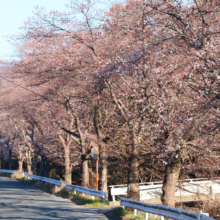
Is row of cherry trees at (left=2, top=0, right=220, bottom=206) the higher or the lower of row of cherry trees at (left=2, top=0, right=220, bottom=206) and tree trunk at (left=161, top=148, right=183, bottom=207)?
the higher

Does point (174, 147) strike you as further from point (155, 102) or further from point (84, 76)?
point (84, 76)

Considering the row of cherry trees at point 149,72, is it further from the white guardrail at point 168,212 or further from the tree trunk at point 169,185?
the white guardrail at point 168,212

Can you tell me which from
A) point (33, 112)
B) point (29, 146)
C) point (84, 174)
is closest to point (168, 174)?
point (84, 174)

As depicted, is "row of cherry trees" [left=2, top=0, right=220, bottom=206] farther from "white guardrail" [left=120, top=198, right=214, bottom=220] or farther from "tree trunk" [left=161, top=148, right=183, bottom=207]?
"white guardrail" [left=120, top=198, right=214, bottom=220]

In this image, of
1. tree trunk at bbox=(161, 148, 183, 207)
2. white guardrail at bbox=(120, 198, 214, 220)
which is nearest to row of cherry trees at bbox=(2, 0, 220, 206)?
tree trunk at bbox=(161, 148, 183, 207)

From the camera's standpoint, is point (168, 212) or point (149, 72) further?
point (149, 72)

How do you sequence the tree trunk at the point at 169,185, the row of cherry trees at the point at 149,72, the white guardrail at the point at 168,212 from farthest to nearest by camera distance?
the tree trunk at the point at 169,185
the row of cherry trees at the point at 149,72
the white guardrail at the point at 168,212

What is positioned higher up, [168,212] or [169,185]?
[169,185]

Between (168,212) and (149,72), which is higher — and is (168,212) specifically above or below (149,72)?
below

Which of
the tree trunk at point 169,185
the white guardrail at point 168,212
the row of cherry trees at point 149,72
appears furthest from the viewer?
the tree trunk at point 169,185

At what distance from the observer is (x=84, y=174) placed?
20.7m

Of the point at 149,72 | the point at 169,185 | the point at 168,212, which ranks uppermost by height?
the point at 149,72

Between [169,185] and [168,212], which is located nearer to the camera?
[168,212]

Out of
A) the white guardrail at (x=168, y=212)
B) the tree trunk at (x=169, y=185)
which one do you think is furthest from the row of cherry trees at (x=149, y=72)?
the white guardrail at (x=168, y=212)
